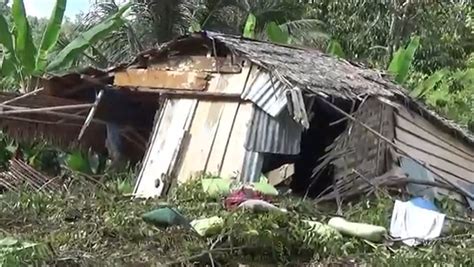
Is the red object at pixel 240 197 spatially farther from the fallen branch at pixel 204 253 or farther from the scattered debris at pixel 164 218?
the fallen branch at pixel 204 253

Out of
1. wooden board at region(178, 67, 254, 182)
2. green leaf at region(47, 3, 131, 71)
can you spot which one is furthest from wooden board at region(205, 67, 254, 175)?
green leaf at region(47, 3, 131, 71)

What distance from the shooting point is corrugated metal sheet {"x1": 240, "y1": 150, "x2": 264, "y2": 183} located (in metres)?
8.47

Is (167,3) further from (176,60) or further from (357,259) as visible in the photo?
(357,259)

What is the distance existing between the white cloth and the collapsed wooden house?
1.47m

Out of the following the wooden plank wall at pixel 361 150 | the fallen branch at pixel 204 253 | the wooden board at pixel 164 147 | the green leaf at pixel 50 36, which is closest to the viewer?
the fallen branch at pixel 204 253

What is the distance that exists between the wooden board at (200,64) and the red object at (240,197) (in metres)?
1.95

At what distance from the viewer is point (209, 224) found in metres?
6.12

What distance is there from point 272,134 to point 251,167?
0.45 m

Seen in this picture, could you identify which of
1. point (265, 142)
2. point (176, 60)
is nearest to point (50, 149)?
point (176, 60)

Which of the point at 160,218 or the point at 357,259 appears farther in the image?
the point at 160,218

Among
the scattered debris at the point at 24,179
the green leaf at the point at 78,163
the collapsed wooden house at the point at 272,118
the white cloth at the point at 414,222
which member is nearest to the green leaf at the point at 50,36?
the collapsed wooden house at the point at 272,118

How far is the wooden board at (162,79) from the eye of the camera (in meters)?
9.28

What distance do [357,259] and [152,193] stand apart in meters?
3.71

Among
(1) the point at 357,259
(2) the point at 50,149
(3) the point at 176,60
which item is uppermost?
(3) the point at 176,60
